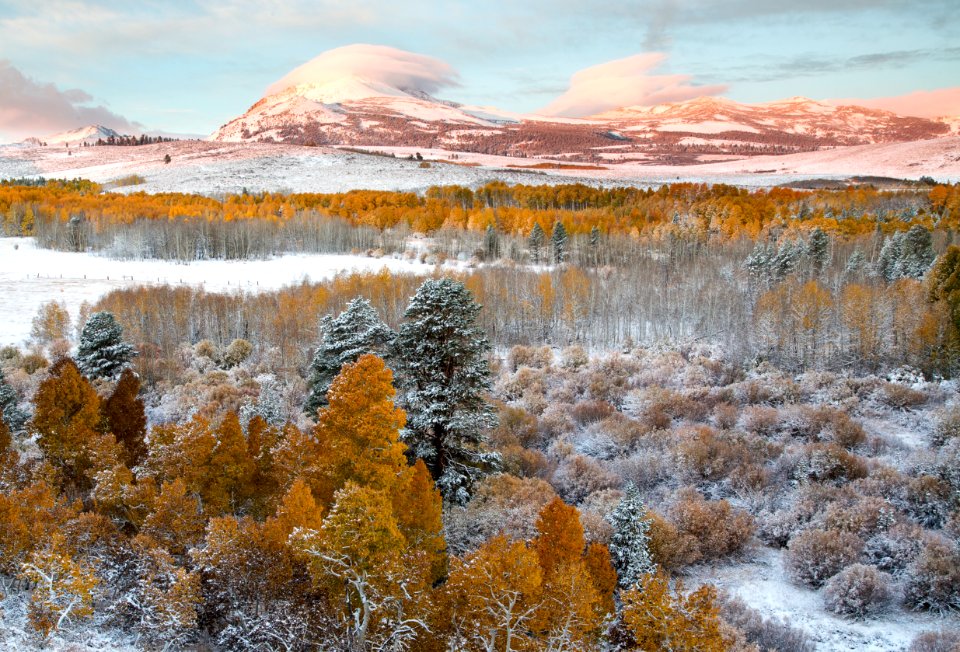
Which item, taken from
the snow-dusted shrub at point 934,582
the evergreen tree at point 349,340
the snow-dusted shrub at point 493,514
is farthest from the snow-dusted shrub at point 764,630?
the evergreen tree at point 349,340

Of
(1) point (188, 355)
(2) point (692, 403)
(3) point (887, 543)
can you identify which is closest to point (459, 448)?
(3) point (887, 543)

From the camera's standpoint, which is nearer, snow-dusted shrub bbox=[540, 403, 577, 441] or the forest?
the forest

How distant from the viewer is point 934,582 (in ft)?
59.9

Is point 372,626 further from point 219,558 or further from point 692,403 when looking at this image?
point 692,403

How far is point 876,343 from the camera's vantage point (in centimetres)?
4372

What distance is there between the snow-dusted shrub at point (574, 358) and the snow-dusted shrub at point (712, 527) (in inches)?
1031

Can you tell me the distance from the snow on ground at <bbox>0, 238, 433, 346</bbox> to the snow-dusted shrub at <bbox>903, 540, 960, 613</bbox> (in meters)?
A: 61.5

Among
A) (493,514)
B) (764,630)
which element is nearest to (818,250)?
(493,514)

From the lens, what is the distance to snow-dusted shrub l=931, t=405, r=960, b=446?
2970 centimetres

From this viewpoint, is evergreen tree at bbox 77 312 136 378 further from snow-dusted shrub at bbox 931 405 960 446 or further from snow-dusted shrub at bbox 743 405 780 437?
snow-dusted shrub at bbox 931 405 960 446

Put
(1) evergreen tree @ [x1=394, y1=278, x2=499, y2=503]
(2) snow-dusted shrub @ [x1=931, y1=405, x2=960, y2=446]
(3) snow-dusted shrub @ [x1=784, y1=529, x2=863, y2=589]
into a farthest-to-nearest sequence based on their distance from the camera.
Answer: (2) snow-dusted shrub @ [x1=931, y1=405, x2=960, y2=446]
(1) evergreen tree @ [x1=394, y1=278, x2=499, y2=503]
(3) snow-dusted shrub @ [x1=784, y1=529, x2=863, y2=589]

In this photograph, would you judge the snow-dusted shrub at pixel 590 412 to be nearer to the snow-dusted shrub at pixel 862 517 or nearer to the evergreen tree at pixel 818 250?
the snow-dusted shrub at pixel 862 517

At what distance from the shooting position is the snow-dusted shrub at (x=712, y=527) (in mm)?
21828

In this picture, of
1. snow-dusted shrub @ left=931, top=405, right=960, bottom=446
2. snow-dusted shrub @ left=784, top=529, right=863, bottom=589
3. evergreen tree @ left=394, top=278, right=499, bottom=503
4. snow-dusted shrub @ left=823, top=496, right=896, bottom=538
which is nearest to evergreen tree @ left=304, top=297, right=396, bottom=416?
evergreen tree @ left=394, top=278, right=499, bottom=503
